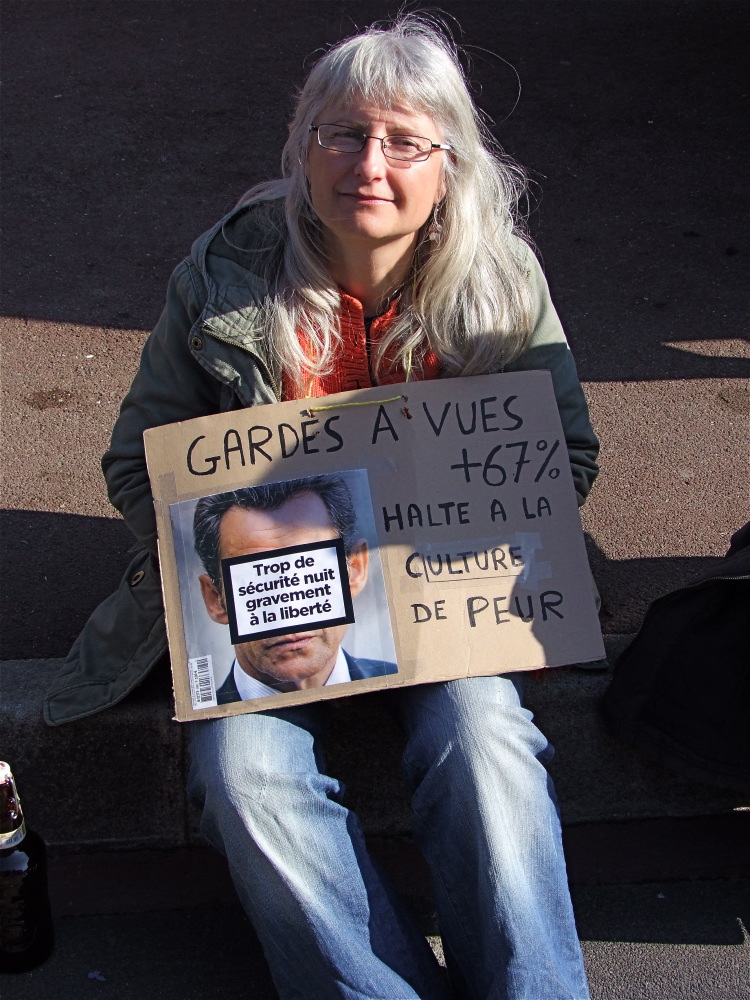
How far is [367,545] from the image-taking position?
2.04 meters

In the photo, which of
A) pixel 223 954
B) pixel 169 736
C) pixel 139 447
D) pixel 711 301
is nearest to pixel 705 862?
pixel 223 954

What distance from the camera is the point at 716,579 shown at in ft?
7.22

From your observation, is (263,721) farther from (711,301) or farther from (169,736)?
(711,301)

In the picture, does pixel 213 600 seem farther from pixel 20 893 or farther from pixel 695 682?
pixel 695 682

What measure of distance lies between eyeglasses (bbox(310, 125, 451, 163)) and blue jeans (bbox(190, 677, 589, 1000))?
3.42 feet

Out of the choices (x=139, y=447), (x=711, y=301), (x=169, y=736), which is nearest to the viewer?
(x=139, y=447)

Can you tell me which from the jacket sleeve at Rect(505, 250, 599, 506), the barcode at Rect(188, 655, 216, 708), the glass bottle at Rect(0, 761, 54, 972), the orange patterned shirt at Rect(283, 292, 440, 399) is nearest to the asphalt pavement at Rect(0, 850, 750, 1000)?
the glass bottle at Rect(0, 761, 54, 972)

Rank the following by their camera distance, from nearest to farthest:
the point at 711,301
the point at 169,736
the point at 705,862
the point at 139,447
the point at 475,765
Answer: the point at 475,765, the point at 139,447, the point at 169,736, the point at 705,862, the point at 711,301

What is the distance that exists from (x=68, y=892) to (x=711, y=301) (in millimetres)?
3311

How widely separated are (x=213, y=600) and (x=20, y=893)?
72 centimetres

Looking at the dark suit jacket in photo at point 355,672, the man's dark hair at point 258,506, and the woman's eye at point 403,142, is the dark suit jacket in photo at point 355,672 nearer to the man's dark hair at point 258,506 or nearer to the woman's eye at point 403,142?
the man's dark hair at point 258,506

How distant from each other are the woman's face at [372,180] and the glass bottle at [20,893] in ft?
4.13

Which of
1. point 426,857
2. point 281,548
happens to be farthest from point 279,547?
point 426,857

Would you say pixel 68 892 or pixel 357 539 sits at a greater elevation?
pixel 357 539
